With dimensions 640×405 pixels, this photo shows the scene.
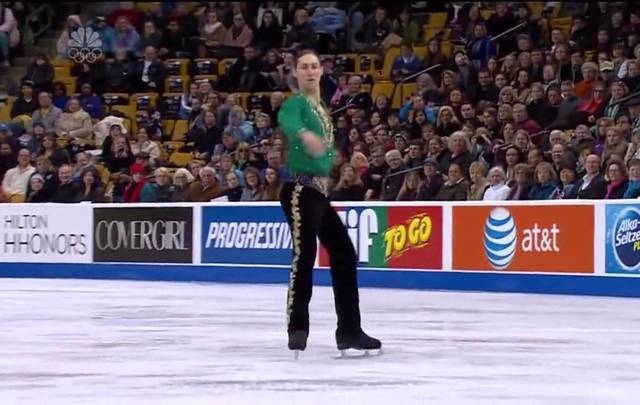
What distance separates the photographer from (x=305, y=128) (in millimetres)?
7516

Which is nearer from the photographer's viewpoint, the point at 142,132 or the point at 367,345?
the point at 367,345

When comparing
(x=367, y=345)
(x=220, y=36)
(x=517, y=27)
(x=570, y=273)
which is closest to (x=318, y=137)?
(x=367, y=345)

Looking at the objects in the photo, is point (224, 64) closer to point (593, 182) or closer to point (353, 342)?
point (593, 182)

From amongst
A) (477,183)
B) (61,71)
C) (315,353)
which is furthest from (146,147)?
(315,353)

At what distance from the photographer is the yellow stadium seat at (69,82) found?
2341 centimetres

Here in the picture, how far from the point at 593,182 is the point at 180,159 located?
753 cm

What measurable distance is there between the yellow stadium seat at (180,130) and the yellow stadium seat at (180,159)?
2.75ft

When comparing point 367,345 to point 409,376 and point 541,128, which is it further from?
point 541,128

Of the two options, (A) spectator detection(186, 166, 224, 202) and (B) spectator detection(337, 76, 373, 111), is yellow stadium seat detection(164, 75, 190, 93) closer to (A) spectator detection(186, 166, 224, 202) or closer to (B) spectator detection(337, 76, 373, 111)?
(B) spectator detection(337, 76, 373, 111)

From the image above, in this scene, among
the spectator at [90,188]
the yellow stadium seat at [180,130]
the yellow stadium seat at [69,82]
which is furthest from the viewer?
the yellow stadium seat at [69,82]

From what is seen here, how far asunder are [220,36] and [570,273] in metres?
10.3

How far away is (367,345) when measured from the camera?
7.82m

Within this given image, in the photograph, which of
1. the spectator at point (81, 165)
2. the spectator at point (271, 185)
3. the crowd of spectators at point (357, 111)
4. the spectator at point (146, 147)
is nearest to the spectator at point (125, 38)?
the crowd of spectators at point (357, 111)

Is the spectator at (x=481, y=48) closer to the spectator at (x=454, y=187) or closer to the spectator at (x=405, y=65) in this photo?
the spectator at (x=405, y=65)
